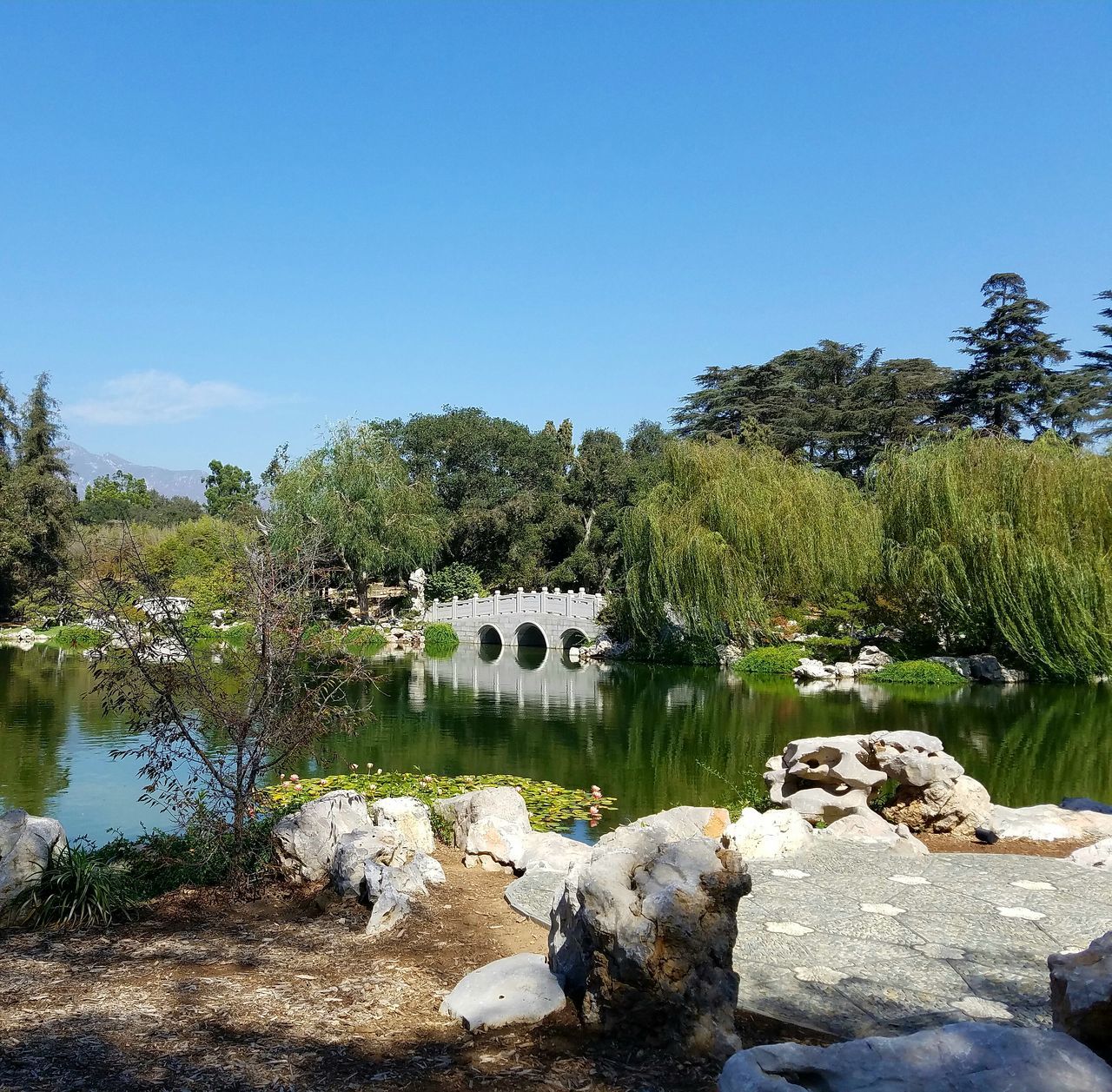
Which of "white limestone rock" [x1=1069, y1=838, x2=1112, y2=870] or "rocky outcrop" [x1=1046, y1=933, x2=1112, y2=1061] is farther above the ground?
"rocky outcrop" [x1=1046, y1=933, x2=1112, y2=1061]

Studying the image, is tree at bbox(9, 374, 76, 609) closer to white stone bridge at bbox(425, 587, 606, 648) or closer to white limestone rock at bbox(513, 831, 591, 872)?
white stone bridge at bbox(425, 587, 606, 648)

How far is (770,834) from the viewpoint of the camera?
5.94 metres

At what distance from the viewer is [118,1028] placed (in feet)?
9.93

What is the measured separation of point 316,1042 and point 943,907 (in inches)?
122

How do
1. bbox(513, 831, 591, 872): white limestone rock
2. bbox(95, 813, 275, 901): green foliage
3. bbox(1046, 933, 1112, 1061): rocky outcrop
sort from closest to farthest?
bbox(1046, 933, 1112, 1061): rocky outcrop → bbox(95, 813, 275, 901): green foliage → bbox(513, 831, 591, 872): white limestone rock

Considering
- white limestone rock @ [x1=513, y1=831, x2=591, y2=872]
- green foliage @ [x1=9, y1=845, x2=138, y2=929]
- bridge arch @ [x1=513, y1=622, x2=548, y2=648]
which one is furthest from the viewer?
bridge arch @ [x1=513, y1=622, x2=548, y2=648]

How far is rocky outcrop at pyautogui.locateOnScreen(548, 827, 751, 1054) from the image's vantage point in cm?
296

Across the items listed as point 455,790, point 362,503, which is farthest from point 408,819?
point 362,503

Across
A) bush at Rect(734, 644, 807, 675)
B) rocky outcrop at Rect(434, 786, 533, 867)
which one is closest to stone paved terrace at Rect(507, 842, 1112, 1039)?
rocky outcrop at Rect(434, 786, 533, 867)

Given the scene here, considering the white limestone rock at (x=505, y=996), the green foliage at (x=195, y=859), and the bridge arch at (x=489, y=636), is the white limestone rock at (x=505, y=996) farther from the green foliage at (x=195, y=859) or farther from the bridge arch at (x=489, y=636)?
the bridge arch at (x=489, y=636)

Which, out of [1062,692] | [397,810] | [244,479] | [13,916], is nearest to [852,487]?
[1062,692]

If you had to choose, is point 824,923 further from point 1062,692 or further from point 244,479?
point 244,479

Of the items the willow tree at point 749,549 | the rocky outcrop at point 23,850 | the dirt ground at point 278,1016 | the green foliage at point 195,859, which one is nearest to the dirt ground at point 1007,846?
the dirt ground at point 278,1016

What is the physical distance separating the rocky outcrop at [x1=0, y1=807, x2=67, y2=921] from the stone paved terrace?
7.07 feet
